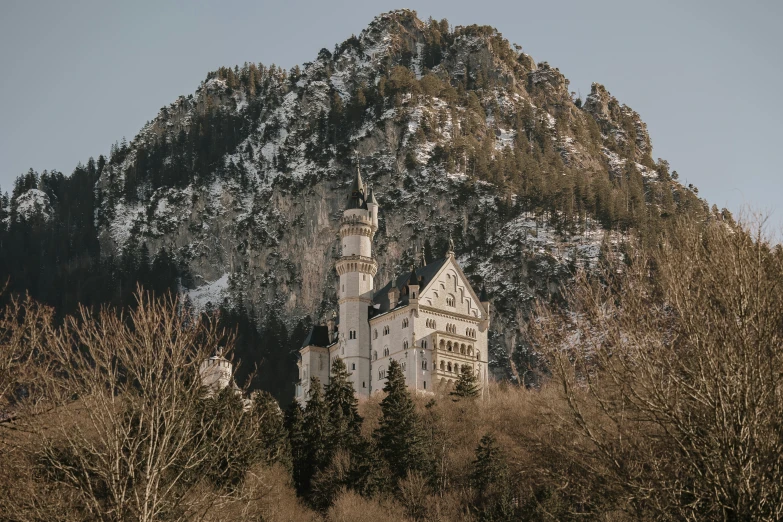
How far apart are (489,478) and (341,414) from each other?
13.2 meters

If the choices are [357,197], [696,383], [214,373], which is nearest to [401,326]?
[357,197]

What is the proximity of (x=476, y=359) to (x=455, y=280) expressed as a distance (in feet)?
27.8

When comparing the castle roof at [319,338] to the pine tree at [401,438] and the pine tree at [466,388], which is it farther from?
the pine tree at [401,438]

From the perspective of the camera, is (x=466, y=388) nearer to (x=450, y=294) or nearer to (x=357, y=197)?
(x=450, y=294)

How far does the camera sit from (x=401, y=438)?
247ft

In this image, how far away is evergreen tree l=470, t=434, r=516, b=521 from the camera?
65.9 metres

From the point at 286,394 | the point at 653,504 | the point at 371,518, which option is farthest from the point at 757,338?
the point at 286,394

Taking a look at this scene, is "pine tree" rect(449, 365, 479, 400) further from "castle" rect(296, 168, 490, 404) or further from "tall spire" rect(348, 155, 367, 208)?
"tall spire" rect(348, 155, 367, 208)

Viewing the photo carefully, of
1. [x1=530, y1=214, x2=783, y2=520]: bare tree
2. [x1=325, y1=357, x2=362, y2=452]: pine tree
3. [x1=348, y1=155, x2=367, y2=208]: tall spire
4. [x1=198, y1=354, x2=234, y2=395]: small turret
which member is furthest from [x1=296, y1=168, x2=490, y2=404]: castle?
[x1=530, y1=214, x2=783, y2=520]: bare tree

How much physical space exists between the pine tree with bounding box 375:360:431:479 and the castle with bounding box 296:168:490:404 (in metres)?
30.2

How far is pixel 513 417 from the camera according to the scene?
83750 mm

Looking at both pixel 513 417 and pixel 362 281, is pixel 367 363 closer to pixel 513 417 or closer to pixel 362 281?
pixel 362 281

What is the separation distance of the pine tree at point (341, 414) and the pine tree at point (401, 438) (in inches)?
74.2

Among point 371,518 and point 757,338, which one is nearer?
point 757,338
